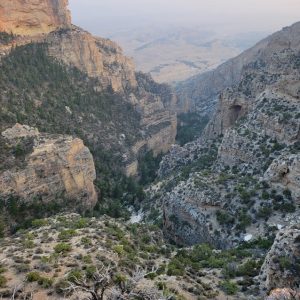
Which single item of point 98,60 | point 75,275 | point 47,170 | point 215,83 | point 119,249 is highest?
point 98,60

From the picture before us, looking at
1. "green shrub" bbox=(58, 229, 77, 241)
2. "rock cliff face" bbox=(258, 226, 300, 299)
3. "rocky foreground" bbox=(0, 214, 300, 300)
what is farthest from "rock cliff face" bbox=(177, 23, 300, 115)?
"rock cliff face" bbox=(258, 226, 300, 299)

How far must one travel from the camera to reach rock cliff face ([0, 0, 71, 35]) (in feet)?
252

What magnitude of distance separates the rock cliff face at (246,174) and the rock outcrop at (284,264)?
9006 millimetres

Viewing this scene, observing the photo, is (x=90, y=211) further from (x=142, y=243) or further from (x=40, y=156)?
(x=142, y=243)

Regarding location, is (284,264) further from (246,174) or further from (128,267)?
(246,174)

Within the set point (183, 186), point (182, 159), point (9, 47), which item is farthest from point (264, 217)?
point (9, 47)

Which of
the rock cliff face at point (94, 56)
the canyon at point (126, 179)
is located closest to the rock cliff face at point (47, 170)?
the canyon at point (126, 179)

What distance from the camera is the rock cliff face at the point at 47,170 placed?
47.3m

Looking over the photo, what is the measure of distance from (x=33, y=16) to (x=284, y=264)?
7023 centimetres

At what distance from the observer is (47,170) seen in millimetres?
49812

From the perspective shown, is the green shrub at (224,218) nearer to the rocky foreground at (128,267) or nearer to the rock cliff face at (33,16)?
the rocky foreground at (128,267)

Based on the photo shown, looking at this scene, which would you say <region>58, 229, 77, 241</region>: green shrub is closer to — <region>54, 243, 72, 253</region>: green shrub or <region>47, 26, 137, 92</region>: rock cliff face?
<region>54, 243, 72, 253</region>: green shrub

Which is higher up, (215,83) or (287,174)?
(287,174)

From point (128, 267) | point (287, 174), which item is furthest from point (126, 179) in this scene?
point (128, 267)
